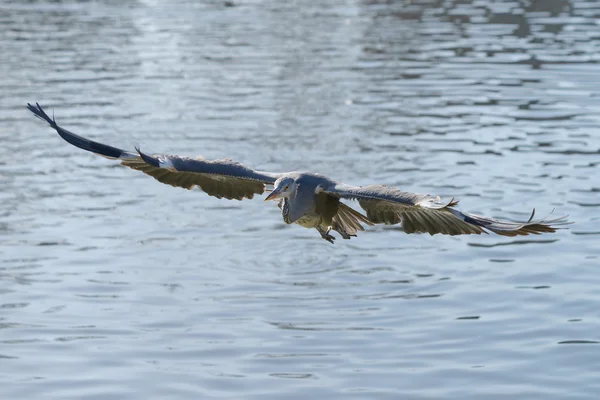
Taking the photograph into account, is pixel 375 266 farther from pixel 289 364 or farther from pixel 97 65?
pixel 97 65

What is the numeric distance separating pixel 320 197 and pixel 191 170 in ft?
3.78

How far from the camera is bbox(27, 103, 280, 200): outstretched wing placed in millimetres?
9430

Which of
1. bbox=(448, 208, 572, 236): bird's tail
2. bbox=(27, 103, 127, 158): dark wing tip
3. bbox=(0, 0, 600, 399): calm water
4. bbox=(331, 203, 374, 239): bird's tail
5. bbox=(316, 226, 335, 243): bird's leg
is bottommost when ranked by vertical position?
bbox=(0, 0, 600, 399): calm water

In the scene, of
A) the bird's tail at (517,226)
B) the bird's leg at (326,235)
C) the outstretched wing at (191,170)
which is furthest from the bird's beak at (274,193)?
the bird's tail at (517,226)

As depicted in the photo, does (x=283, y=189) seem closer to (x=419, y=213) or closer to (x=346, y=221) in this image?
(x=346, y=221)

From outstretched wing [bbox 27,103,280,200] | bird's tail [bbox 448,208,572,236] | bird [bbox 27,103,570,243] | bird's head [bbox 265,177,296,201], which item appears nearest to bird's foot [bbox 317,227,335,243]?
bird [bbox 27,103,570,243]

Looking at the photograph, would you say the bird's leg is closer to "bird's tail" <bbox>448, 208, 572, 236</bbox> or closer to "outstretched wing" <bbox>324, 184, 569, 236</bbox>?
"outstretched wing" <bbox>324, 184, 569, 236</bbox>

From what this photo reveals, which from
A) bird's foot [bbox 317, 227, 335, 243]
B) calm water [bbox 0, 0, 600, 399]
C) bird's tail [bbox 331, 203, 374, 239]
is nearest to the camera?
bird's foot [bbox 317, 227, 335, 243]

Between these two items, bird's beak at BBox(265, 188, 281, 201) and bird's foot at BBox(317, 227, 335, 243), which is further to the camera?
bird's foot at BBox(317, 227, 335, 243)

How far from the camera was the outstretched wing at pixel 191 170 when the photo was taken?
943 centimetres

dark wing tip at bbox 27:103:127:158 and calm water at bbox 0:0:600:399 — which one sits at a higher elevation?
dark wing tip at bbox 27:103:127:158

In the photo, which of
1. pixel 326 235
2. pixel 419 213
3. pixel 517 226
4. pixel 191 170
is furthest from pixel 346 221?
pixel 517 226

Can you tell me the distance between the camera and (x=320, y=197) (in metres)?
9.51

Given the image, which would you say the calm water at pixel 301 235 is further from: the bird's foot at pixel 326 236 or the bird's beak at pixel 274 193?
the bird's beak at pixel 274 193
